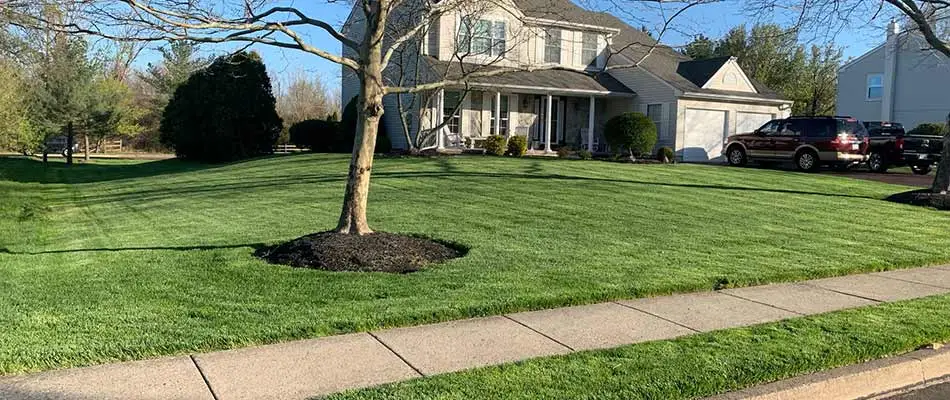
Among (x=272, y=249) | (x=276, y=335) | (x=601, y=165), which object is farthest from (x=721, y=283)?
(x=601, y=165)

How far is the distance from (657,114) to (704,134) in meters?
2.07

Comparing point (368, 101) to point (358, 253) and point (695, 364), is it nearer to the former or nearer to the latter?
point (358, 253)

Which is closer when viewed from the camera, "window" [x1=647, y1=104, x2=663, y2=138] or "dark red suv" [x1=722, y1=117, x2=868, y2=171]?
"dark red suv" [x1=722, y1=117, x2=868, y2=171]

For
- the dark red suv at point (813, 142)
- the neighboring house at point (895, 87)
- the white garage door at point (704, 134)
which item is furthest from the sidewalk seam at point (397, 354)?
the neighboring house at point (895, 87)

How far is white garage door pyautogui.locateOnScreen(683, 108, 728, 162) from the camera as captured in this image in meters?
28.2

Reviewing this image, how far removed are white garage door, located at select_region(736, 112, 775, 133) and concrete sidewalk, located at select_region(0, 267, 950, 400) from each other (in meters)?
23.4

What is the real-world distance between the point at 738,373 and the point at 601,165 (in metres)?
17.2

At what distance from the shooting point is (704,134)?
2858 cm

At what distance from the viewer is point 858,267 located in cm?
858

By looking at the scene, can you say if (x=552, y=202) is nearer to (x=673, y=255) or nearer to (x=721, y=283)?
(x=673, y=255)

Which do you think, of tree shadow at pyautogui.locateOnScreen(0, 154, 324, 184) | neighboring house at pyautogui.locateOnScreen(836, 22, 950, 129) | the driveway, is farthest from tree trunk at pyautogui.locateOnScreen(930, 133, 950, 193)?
neighboring house at pyautogui.locateOnScreen(836, 22, 950, 129)

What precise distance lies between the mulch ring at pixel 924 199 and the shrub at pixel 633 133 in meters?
9.73

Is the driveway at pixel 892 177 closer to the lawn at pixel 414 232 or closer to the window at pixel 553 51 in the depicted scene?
the lawn at pixel 414 232

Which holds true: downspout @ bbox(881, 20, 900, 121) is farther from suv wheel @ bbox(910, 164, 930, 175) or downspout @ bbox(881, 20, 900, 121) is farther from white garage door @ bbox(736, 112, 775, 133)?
suv wheel @ bbox(910, 164, 930, 175)
